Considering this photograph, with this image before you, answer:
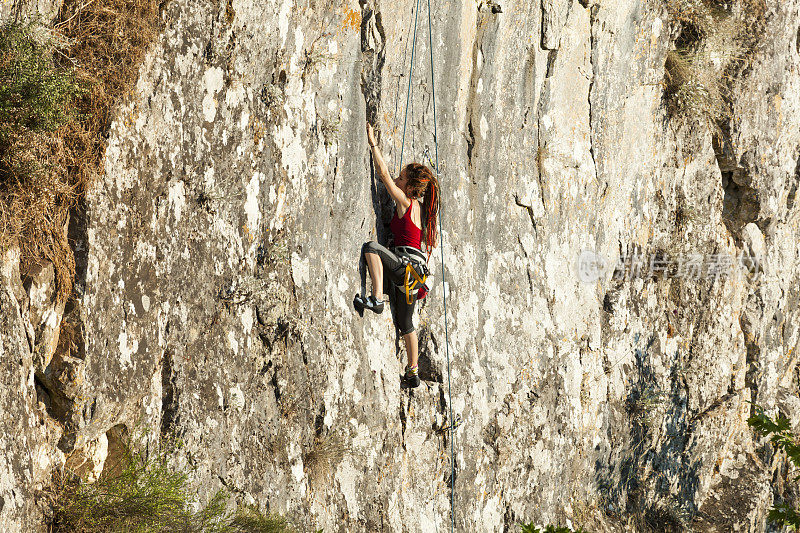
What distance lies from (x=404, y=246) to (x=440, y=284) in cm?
94

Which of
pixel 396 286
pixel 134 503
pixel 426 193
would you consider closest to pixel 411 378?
pixel 396 286

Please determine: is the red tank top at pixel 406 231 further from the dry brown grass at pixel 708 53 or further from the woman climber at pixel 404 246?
the dry brown grass at pixel 708 53

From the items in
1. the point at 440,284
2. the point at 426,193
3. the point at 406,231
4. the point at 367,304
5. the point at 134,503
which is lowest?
the point at 134,503

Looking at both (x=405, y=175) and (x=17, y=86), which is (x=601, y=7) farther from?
(x=17, y=86)

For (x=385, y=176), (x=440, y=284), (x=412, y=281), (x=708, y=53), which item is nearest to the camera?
(x=385, y=176)

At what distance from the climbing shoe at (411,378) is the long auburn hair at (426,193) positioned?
1061 mm

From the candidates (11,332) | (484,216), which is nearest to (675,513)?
(484,216)

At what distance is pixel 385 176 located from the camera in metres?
5.85

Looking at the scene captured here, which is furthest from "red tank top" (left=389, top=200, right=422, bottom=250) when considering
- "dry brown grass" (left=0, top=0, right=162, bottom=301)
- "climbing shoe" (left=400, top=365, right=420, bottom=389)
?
"dry brown grass" (left=0, top=0, right=162, bottom=301)

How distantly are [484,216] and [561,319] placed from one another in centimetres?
184

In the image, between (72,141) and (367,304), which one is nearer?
(72,141)

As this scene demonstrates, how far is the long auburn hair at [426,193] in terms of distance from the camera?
239 inches

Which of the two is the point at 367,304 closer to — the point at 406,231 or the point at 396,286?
the point at 396,286

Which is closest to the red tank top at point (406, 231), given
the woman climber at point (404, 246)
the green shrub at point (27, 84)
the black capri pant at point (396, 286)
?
the woman climber at point (404, 246)
